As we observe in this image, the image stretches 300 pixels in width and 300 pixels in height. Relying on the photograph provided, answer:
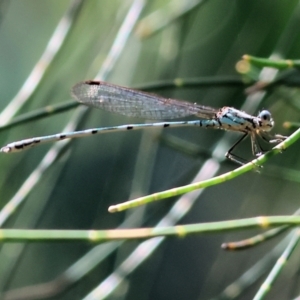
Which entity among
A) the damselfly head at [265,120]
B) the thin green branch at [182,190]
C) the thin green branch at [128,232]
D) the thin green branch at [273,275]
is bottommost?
the thin green branch at [273,275]

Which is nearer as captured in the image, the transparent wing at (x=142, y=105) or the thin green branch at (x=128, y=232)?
the thin green branch at (x=128, y=232)

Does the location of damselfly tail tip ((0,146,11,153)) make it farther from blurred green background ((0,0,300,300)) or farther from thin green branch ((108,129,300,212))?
thin green branch ((108,129,300,212))

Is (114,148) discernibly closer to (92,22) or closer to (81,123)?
(92,22)

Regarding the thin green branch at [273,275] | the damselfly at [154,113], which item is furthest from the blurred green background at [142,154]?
the thin green branch at [273,275]

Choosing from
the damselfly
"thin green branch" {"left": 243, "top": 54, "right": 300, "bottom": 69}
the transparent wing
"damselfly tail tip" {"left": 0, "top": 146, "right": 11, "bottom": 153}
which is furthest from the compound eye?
"damselfly tail tip" {"left": 0, "top": 146, "right": 11, "bottom": 153}

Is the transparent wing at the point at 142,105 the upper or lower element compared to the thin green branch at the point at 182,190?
upper

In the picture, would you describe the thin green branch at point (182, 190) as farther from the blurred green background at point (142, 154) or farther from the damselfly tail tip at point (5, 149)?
the damselfly tail tip at point (5, 149)

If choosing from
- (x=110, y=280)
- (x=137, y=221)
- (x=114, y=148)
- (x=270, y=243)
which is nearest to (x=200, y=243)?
(x=270, y=243)
